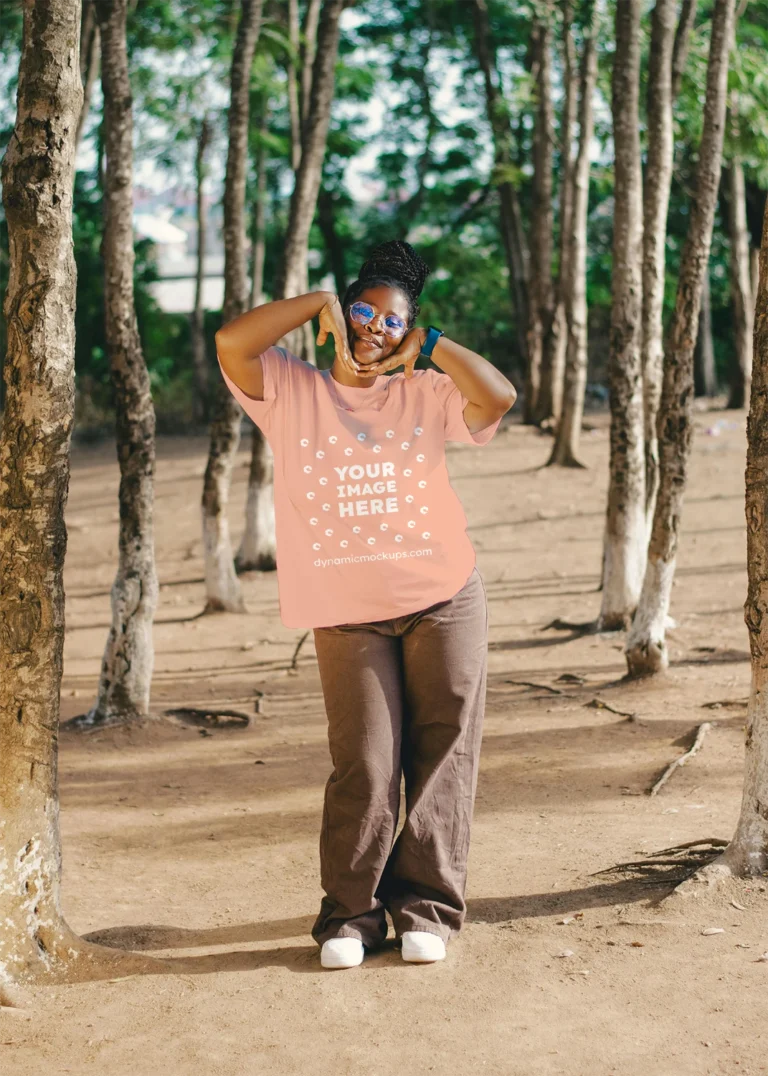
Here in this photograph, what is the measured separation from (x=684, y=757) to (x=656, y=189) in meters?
4.48

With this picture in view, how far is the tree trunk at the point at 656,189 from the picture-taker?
8.55 metres

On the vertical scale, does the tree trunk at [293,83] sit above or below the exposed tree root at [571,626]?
above

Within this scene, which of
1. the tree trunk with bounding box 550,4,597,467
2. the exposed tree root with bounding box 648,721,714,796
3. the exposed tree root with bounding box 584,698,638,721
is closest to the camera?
the exposed tree root with bounding box 648,721,714,796

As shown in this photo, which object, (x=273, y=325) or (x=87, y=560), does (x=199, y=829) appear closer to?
(x=273, y=325)

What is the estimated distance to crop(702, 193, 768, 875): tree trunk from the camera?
4074 millimetres

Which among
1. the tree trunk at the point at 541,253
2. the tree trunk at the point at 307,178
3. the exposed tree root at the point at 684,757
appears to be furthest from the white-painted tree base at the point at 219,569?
the tree trunk at the point at 541,253

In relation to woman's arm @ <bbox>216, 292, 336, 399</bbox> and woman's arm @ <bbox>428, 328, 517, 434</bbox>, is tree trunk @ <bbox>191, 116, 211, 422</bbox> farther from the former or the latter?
woman's arm @ <bbox>428, 328, 517, 434</bbox>

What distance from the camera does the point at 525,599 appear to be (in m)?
10.8

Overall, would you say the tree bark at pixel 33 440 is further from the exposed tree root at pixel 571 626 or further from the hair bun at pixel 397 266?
the exposed tree root at pixel 571 626

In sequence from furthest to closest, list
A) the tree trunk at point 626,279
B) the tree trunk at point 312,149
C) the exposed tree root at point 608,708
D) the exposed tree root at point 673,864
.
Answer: the tree trunk at point 312,149, the tree trunk at point 626,279, the exposed tree root at point 608,708, the exposed tree root at point 673,864

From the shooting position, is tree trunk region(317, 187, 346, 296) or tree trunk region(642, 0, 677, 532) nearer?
tree trunk region(642, 0, 677, 532)

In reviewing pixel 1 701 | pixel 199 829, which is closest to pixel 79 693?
pixel 199 829

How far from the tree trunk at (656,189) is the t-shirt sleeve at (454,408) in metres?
5.60

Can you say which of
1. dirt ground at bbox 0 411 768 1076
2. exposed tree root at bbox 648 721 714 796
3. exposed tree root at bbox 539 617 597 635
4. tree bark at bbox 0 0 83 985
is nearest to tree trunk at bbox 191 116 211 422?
dirt ground at bbox 0 411 768 1076
